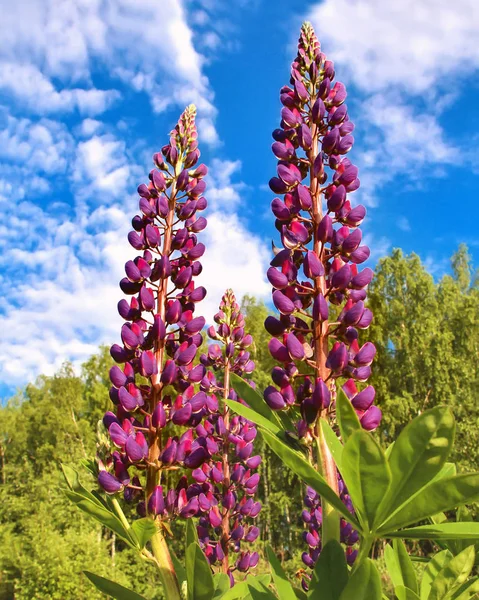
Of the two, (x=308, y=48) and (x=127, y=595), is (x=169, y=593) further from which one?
(x=308, y=48)

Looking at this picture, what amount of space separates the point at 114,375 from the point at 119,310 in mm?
294

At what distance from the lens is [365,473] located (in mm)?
901

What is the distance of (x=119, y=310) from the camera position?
2.06m

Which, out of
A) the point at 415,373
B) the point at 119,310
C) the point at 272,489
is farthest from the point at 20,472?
the point at 119,310

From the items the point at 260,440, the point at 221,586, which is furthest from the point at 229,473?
the point at 260,440

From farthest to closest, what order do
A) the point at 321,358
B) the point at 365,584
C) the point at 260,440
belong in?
the point at 260,440 < the point at 321,358 < the point at 365,584

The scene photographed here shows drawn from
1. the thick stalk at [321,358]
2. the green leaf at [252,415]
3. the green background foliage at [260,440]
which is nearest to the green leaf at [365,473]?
the thick stalk at [321,358]

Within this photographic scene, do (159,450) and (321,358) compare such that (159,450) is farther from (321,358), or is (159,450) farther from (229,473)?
(229,473)

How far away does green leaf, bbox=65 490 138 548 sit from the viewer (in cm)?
132

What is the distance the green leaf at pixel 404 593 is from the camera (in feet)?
3.59

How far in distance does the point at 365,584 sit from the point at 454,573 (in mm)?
407

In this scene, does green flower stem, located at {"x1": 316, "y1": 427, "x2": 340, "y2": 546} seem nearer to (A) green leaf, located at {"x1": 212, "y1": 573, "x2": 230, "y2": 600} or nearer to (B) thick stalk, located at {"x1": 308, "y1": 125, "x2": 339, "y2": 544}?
(B) thick stalk, located at {"x1": 308, "y1": 125, "x2": 339, "y2": 544}

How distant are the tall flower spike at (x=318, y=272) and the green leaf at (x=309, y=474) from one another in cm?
25

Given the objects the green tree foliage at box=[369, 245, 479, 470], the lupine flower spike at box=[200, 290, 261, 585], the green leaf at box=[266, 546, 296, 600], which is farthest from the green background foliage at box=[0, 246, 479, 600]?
the green leaf at box=[266, 546, 296, 600]
